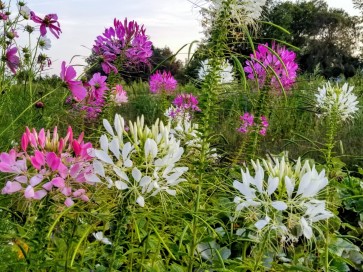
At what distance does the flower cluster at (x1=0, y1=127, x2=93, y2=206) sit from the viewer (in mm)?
1443

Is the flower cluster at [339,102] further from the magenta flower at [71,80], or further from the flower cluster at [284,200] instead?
the flower cluster at [284,200]

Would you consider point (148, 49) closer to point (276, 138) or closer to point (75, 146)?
point (75, 146)

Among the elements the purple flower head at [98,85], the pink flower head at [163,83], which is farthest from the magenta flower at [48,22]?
the pink flower head at [163,83]

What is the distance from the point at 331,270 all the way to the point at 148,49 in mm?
1343

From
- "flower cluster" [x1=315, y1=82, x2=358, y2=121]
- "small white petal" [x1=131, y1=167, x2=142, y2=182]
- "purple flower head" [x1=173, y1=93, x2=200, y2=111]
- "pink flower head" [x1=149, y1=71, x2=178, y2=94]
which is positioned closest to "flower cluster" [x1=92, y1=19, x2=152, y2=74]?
"flower cluster" [x1=315, y1=82, x2=358, y2=121]

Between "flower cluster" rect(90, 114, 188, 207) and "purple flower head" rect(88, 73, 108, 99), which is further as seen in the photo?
"purple flower head" rect(88, 73, 108, 99)

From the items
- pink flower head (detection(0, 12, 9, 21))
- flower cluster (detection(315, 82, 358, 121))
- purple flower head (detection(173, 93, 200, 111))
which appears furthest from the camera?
purple flower head (detection(173, 93, 200, 111))

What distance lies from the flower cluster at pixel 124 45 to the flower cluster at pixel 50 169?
125cm

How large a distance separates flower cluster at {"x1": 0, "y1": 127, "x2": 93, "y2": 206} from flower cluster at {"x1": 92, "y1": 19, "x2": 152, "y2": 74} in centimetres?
125

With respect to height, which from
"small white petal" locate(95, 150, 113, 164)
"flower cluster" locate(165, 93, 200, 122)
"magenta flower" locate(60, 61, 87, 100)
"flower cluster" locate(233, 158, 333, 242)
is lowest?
"flower cluster" locate(165, 93, 200, 122)

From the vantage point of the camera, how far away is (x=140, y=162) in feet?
4.70

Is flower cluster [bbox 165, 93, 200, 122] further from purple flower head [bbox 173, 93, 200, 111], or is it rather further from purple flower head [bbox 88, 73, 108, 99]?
purple flower head [bbox 88, 73, 108, 99]

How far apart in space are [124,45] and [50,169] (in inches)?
54.8

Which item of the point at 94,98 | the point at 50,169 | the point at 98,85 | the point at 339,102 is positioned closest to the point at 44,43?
the point at 94,98
